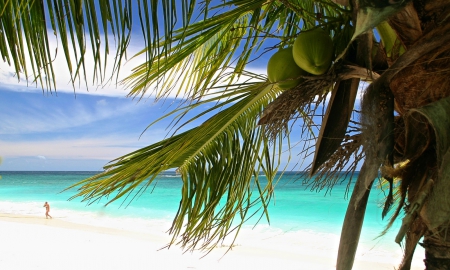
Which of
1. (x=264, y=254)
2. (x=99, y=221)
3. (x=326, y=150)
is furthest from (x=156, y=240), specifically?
(x=326, y=150)

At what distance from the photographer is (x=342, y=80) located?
4.02 ft

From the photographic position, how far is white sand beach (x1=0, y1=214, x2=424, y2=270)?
29.7 feet

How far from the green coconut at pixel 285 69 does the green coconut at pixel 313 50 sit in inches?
1.9

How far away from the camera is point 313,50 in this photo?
1.09 meters

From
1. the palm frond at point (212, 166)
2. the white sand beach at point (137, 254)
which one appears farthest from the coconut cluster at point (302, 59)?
the white sand beach at point (137, 254)

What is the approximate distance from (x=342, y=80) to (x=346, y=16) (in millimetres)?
183

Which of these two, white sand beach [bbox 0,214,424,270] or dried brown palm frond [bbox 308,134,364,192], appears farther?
white sand beach [bbox 0,214,424,270]

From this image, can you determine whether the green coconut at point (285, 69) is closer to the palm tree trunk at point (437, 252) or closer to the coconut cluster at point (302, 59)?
the coconut cluster at point (302, 59)

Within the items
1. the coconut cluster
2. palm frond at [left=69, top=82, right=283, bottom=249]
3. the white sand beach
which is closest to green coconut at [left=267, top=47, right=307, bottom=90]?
the coconut cluster

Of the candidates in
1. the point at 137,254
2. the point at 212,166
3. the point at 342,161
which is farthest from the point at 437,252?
the point at 137,254

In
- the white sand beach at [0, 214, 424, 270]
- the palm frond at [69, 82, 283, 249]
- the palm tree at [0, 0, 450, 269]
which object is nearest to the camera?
the palm tree at [0, 0, 450, 269]

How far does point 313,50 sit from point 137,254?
32.9ft

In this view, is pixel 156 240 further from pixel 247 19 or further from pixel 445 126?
pixel 445 126

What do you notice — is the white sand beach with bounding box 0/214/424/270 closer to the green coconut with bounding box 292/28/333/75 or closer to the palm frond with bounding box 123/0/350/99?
the palm frond with bounding box 123/0/350/99
